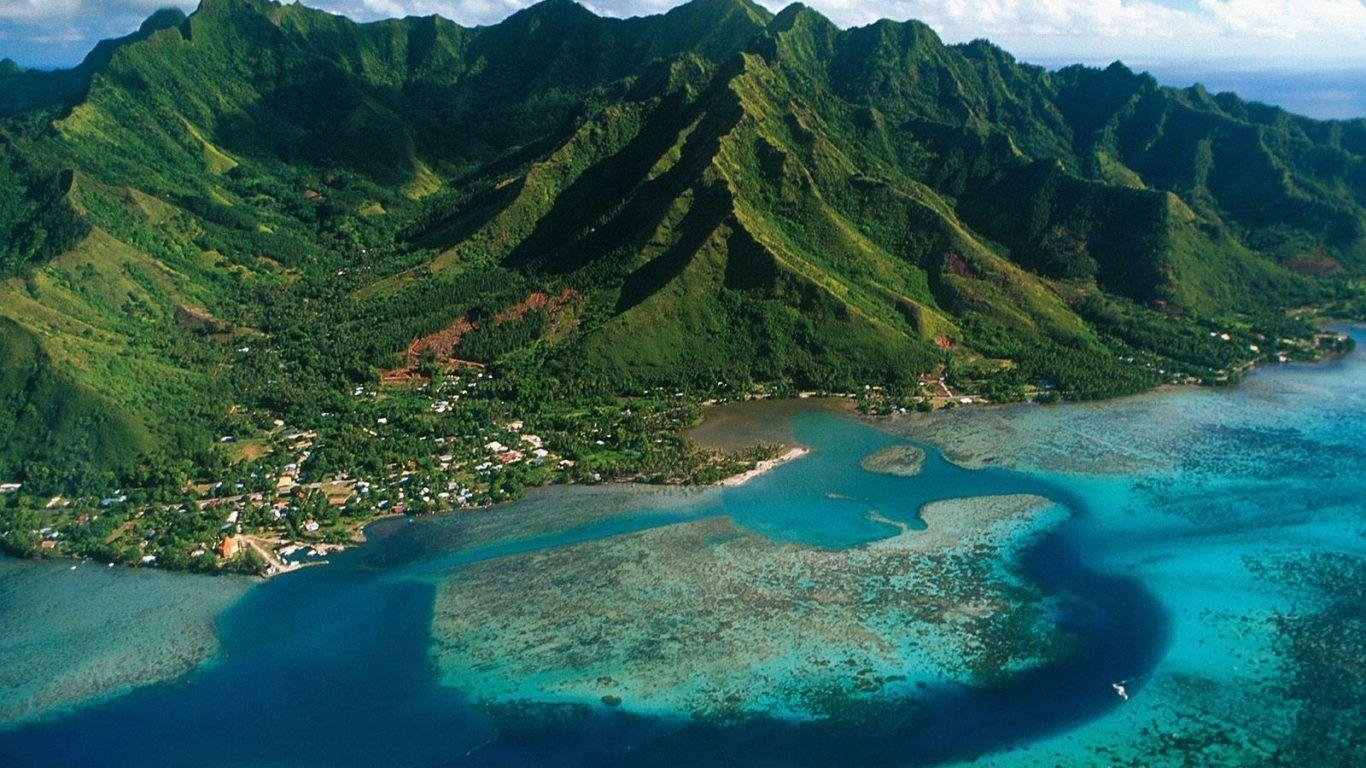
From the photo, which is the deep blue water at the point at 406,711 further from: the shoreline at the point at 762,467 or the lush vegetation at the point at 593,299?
the shoreline at the point at 762,467

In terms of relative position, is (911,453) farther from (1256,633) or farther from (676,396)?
(1256,633)

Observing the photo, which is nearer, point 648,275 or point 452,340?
point 452,340

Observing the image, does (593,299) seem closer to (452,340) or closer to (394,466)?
(452,340)

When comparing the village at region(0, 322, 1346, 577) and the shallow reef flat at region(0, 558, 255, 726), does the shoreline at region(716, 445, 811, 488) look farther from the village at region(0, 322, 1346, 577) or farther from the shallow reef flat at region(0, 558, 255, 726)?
the shallow reef flat at region(0, 558, 255, 726)

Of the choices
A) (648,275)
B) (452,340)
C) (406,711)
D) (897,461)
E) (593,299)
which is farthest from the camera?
(648,275)

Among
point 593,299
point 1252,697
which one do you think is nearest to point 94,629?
point 593,299

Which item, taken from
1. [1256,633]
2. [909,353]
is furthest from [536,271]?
[1256,633]

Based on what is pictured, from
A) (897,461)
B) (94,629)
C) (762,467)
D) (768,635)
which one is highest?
(762,467)
